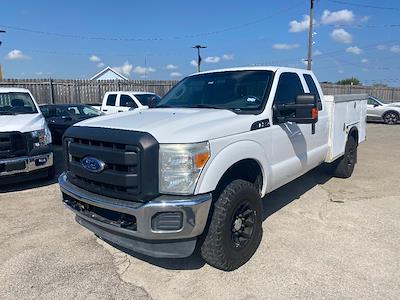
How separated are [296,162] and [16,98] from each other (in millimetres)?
6121

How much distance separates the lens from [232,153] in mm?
3346

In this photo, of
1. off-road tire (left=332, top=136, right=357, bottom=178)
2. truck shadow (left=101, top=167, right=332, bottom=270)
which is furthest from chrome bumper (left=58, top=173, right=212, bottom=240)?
off-road tire (left=332, top=136, right=357, bottom=178)

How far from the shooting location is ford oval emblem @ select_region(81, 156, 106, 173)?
3172 mm

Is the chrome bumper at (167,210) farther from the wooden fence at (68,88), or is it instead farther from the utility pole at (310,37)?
the utility pole at (310,37)

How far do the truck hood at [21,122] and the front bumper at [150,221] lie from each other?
3359mm

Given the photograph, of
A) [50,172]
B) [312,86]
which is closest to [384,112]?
[312,86]

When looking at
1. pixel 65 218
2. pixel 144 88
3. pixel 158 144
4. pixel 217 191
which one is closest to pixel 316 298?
pixel 217 191

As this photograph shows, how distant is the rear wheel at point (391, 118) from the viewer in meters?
19.0

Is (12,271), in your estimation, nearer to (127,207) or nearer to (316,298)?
(127,207)

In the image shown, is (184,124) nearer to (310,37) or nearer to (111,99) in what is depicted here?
(111,99)

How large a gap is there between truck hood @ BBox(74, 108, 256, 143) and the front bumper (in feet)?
1.72

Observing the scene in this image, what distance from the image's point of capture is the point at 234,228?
3529mm

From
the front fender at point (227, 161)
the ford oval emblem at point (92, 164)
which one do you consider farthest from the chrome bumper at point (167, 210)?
the ford oval emblem at point (92, 164)

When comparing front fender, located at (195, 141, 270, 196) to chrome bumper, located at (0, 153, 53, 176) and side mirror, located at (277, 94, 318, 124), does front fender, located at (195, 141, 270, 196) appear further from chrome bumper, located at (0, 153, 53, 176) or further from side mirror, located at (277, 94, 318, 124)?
chrome bumper, located at (0, 153, 53, 176)
